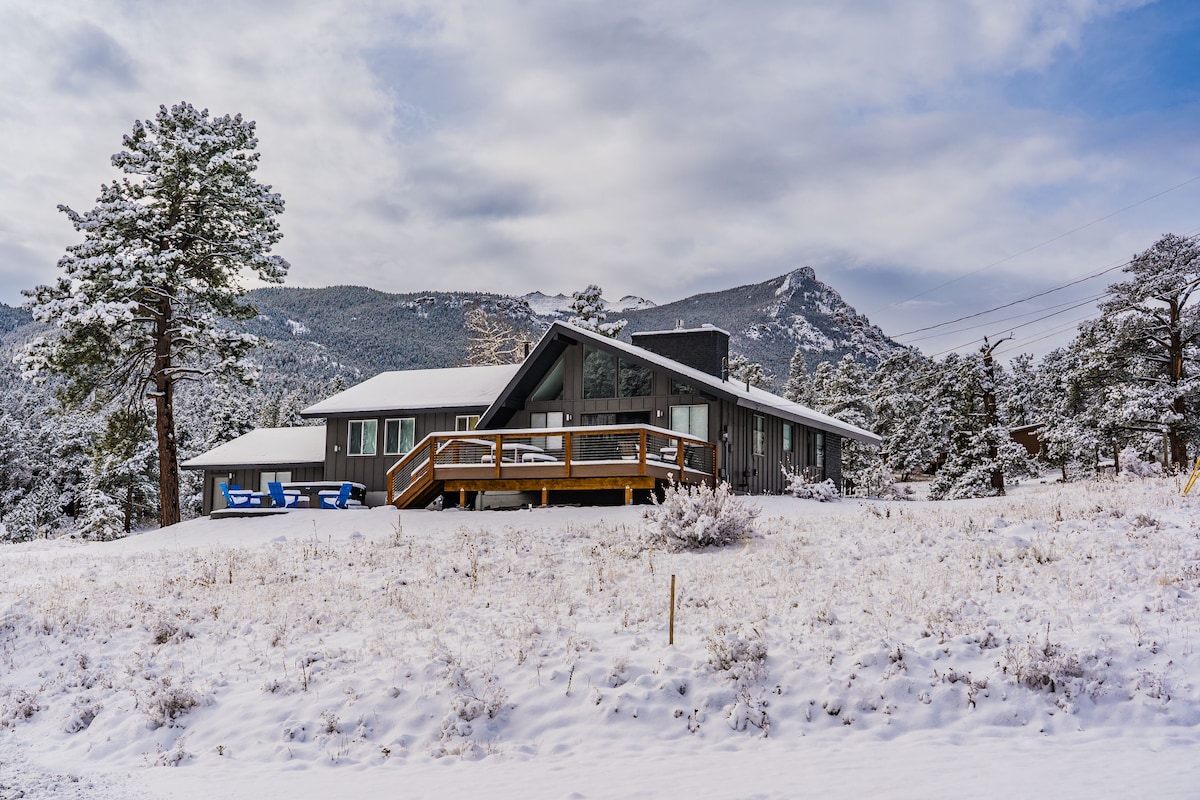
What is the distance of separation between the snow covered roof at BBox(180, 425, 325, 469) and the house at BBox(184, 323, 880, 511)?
0.42 feet

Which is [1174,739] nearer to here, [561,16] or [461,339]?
[561,16]

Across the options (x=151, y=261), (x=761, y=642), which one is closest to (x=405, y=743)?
(x=761, y=642)

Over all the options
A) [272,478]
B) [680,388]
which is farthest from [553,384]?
[272,478]

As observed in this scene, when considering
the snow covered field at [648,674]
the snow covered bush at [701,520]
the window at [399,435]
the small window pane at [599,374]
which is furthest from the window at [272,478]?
the snow covered bush at [701,520]

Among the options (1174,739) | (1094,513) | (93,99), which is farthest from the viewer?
(93,99)

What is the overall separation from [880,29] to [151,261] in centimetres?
2036

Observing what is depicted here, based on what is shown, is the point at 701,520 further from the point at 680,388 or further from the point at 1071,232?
the point at 1071,232

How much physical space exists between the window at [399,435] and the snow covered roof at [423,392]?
0.64 metres

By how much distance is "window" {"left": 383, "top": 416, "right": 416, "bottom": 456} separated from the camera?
97.8 ft

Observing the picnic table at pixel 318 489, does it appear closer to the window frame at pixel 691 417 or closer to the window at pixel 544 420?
the window at pixel 544 420

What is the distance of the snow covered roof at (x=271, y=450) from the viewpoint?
1315 inches

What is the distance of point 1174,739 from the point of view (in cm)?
710

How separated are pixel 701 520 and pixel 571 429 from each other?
7.23 meters

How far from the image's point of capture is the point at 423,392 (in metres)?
30.8
